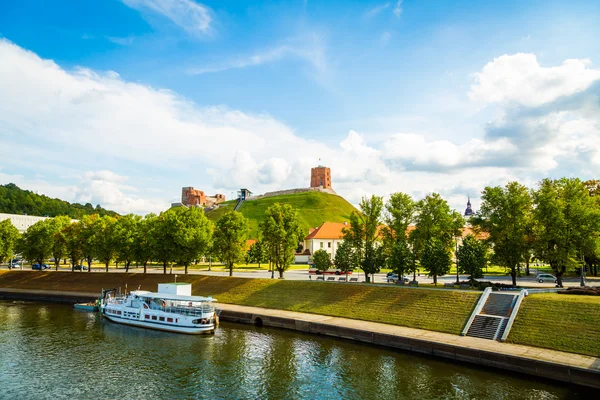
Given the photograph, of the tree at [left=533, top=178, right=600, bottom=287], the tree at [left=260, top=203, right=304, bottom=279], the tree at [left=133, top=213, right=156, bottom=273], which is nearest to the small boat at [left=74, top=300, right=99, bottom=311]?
the tree at [left=133, top=213, right=156, bottom=273]

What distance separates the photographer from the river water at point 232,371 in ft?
84.1

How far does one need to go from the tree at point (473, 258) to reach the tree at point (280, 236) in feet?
87.0

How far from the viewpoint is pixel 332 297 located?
1925 inches

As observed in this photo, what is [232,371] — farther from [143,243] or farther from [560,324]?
[143,243]

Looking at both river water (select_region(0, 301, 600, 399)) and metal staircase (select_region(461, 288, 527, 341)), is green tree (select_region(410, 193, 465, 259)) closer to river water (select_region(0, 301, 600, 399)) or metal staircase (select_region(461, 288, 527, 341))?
metal staircase (select_region(461, 288, 527, 341))

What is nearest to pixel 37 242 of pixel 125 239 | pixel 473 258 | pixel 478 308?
pixel 125 239

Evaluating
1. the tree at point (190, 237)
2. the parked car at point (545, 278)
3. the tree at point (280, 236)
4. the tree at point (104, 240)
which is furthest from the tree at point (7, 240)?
the parked car at point (545, 278)

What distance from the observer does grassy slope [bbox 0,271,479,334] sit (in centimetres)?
3981

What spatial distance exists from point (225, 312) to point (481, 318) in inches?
1134

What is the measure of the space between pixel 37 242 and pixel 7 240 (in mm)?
9536

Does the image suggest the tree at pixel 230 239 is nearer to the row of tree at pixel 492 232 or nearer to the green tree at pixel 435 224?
the row of tree at pixel 492 232

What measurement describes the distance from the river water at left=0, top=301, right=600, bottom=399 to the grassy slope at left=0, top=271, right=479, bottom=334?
6.53 m

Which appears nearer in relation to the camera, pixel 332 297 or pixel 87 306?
pixel 332 297

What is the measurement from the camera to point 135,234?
2940 inches
